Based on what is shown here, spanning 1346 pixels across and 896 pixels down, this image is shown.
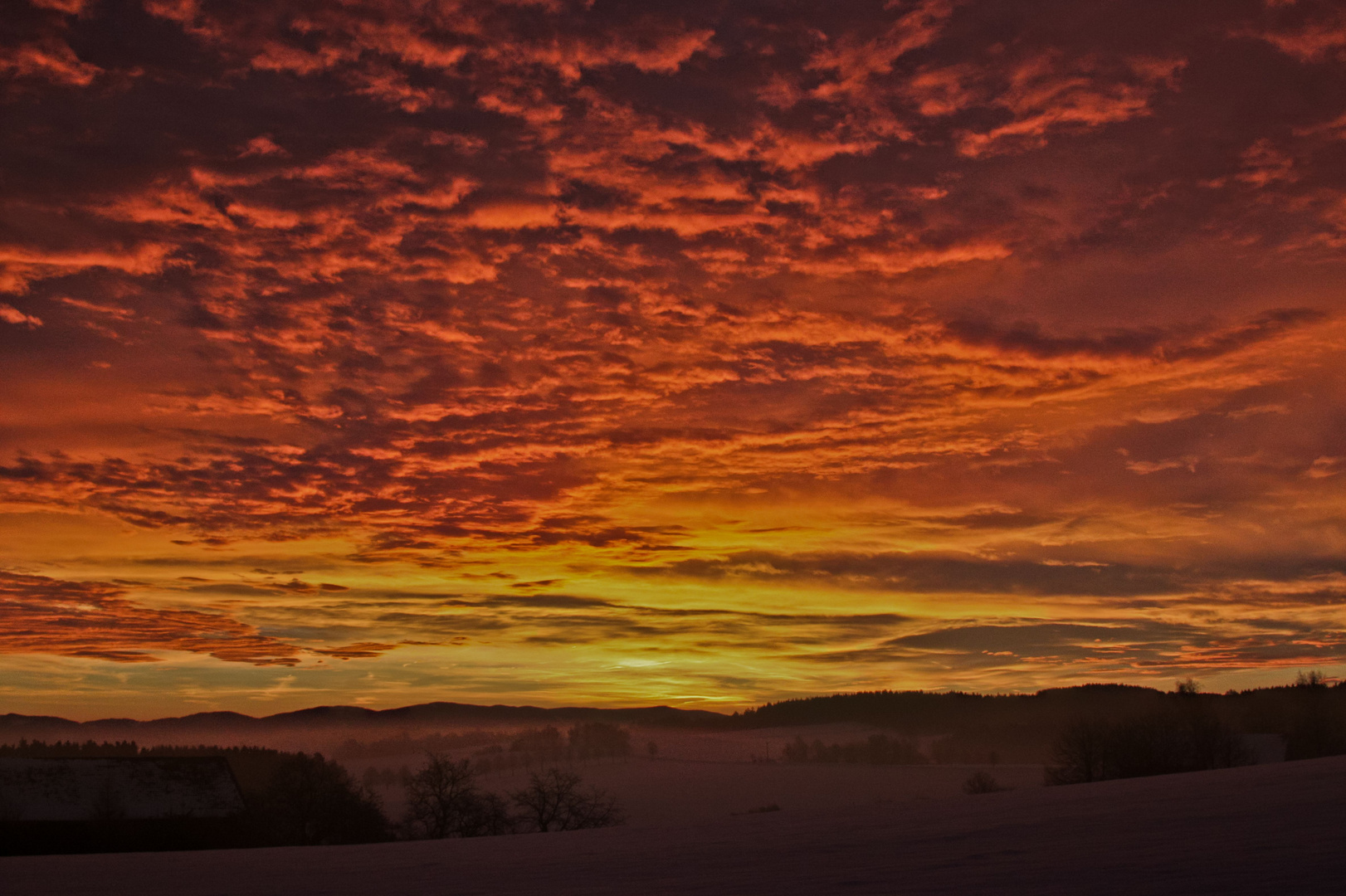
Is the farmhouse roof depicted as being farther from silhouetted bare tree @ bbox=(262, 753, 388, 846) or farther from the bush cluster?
the bush cluster

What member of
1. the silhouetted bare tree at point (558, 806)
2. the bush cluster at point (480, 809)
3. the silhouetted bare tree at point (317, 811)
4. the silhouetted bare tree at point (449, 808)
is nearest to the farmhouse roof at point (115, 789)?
the silhouetted bare tree at point (317, 811)

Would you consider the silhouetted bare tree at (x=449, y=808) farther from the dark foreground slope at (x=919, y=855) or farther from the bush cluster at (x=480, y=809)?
the dark foreground slope at (x=919, y=855)

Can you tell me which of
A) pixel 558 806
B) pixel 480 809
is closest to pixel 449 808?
pixel 480 809

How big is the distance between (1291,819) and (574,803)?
6355 centimetres

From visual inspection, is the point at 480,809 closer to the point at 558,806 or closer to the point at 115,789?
the point at 558,806

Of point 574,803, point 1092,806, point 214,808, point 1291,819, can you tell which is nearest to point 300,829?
point 214,808

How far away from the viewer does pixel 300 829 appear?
64750 millimetres

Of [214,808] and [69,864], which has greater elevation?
[69,864]

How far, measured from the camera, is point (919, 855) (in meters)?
10.4

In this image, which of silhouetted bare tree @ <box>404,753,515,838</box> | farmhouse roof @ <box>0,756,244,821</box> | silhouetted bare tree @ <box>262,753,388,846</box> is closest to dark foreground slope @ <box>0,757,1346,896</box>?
farmhouse roof @ <box>0,756,244,821</box>

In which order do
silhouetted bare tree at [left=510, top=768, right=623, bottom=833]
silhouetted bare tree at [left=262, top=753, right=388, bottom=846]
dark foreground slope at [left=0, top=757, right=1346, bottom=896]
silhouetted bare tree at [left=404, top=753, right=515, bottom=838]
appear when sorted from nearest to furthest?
dark foreground slope at [left=0, top=757, right=1346, bottom=896] → silhouetted bare tree at [left=262, top=753, right=388, bottom=846] → silhouetted bare tree at [left=404, top=753, right=515, bottom=838] → silhouetted bare tree at [left=510, top=768, right=623, bottom=833]

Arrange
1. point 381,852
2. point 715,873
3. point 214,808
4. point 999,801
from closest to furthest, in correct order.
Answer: point 715,873 → point 999,801 → point 381,852 → point 214,808

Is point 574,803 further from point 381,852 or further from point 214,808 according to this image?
point 381,852

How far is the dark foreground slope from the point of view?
7547 millimetres
